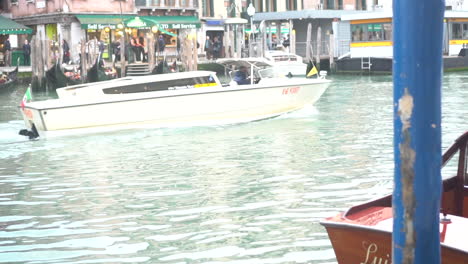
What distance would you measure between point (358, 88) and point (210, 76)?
36.3ft

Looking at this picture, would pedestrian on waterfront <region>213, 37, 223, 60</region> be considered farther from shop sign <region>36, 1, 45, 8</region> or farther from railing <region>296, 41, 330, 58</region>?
shop sign <region>36, 1, 45, 8</region>

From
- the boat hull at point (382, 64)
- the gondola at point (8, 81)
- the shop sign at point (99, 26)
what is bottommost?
the boat hull at point (382, 64)

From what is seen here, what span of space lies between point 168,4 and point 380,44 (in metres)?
10.4

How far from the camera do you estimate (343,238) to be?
16.3 feet

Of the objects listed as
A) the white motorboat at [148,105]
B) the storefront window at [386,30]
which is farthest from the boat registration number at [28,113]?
the storefront window at [386,30]

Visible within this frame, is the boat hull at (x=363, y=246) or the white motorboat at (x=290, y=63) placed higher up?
the boat hull at (x=363, y=246)

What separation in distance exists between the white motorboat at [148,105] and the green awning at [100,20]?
795 inches

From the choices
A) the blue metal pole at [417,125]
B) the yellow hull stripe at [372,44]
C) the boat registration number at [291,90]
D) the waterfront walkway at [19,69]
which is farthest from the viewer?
the yellow hull stripe at [372,44]

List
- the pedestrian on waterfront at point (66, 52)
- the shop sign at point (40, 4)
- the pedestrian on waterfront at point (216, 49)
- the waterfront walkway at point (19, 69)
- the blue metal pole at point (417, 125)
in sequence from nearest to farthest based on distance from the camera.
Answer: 1. the blue metal pole at point (417, 125)
2. the waterfront walkway at point (19, 69)
3. the pedestrian on waterfront at point (66, 52)
4. the shop sign at point (40, 4)
5. the pedestrian on waterfront at point (216, 49)

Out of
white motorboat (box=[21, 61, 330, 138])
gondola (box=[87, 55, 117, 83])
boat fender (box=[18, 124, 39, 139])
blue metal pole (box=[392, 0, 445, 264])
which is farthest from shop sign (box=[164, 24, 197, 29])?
blue metal pole (box=[392, 0, 445, 264])

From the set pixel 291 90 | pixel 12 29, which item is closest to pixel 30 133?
pixel 291 90

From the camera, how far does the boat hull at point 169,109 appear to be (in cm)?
1568

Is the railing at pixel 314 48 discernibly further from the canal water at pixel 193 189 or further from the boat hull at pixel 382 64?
the canal water at pixel 193 189

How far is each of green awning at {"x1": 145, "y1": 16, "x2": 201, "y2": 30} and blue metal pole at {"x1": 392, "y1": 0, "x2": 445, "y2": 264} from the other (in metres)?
35.8
